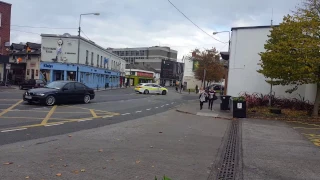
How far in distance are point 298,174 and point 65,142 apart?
5.42 metres

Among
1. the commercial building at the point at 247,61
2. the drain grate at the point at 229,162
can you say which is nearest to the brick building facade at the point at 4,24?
the commercial building at the point at 247,61

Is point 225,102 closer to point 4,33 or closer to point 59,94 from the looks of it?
point 59,94

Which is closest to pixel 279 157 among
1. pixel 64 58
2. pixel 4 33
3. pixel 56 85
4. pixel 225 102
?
pixel 225 102

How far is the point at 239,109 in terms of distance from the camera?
645 inches

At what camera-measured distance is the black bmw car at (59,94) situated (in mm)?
16719

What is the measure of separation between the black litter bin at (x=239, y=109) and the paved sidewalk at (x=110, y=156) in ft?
23.7

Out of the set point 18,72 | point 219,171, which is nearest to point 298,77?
point 219,171

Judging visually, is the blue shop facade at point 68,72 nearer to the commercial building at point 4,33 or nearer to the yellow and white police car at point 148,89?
the commercial building at point 4,33

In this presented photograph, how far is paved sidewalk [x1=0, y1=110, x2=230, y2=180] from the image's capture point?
5.25 m

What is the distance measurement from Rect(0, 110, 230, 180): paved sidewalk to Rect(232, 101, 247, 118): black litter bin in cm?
721

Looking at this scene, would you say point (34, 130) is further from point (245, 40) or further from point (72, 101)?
point (245, 40)

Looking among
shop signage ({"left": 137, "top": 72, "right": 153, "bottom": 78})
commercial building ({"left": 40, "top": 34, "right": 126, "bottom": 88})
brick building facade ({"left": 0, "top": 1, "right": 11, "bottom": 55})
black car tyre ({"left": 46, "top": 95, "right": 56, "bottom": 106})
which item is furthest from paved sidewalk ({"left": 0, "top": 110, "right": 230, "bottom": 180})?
shop signage ({"left": 137, "top": 72, "right": 153, "bottom": 78})

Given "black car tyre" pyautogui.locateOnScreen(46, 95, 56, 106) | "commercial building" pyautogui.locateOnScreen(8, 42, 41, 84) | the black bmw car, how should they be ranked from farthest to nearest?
"commercial building" pyautogui.locateOnScreen(8, 42, 41, 84)
"black car tyre" pyautogui.locateOnScreen(46, 95, 56, 106)
the black bmw car

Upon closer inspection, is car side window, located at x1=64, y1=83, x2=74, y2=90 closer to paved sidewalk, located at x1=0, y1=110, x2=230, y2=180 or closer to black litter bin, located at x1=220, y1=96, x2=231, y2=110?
black litter bin, located at x1=220, y1=96, x2=231, y2=110
